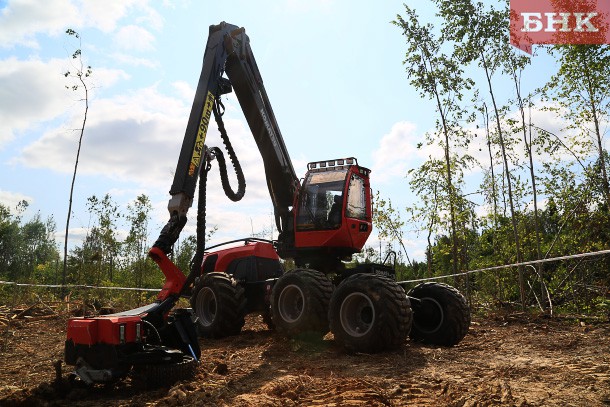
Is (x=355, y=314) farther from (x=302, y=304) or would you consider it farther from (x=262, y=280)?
(x=262, y=280)

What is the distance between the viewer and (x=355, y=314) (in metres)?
6.68

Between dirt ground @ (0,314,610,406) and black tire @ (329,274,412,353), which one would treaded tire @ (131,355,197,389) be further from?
black tire @ (329,274,412,353)

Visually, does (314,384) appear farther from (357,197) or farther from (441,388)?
(357,197)

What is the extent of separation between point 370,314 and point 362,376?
1.78 m

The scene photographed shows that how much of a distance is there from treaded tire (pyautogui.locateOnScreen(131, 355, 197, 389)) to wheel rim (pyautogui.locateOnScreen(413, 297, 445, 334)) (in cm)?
398

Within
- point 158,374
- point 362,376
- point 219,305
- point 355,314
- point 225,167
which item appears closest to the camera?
point 158,374

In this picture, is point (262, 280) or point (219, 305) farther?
point (262, 280)

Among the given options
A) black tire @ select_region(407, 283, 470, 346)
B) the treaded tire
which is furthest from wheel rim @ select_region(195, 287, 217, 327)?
the treaded tire

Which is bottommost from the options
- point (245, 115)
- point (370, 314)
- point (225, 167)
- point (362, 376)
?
point (362, 376)

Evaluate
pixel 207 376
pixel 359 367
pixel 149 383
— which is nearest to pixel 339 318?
Answer: pixel 359 367

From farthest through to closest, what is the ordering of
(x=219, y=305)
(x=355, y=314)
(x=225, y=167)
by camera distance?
(x=219, y=305) → (x=225, y=167) → (x=355, y=314)

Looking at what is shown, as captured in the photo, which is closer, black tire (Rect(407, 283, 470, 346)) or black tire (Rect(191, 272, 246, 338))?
black tire (Rect(407, 283, 470, 346))

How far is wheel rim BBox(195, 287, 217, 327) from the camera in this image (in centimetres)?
901

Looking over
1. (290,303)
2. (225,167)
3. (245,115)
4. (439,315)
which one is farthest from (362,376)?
(245,115)
